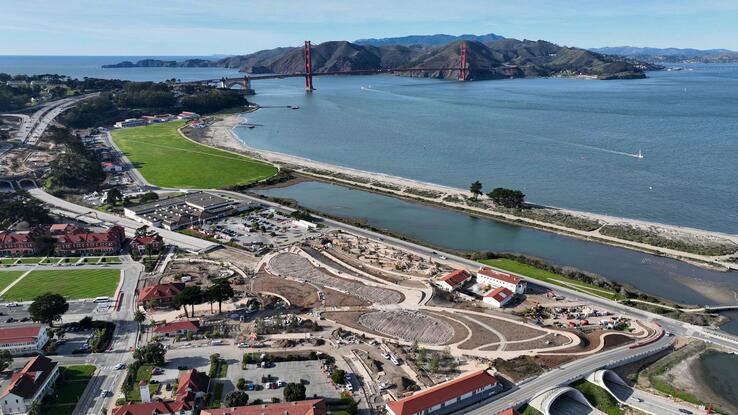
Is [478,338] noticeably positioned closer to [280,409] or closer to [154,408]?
[280,409]

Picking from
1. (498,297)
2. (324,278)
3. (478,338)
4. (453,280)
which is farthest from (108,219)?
(478,338)

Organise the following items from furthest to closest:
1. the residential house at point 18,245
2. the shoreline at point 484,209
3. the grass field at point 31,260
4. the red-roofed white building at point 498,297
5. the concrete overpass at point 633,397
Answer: the shoreline at point 484,209 < the residential house at point 18,245 < the grass field at point 31,260 < the red-roofed white building at point 498,297 < the concrete overpass at point 633,397

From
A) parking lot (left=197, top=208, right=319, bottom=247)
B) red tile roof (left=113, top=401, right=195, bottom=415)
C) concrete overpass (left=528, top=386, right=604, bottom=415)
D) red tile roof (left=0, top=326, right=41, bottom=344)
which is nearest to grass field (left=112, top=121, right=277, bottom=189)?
parking lot (left=197, top=208, right=319, bottom=247)

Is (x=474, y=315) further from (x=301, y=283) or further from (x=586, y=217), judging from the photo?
(x=586, y=217)

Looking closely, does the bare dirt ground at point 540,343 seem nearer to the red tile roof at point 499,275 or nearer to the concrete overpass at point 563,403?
the concrete overpass at point 563,403

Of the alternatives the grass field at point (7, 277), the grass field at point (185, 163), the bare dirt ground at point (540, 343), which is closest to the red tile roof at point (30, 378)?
the grass field at point (7, 277)

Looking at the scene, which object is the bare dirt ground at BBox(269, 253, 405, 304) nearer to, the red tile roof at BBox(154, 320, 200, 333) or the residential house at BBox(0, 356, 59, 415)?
the red tile roof at BBox(154, 320, 200, 333)
